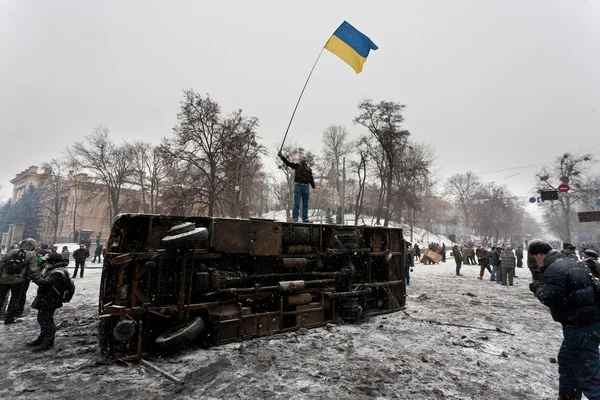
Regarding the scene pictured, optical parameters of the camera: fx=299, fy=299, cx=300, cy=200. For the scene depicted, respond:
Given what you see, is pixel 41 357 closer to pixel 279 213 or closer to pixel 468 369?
pixel 468 369

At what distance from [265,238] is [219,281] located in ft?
4.23

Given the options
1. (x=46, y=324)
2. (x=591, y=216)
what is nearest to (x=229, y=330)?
(x=46, y=324)

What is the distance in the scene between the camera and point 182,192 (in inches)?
976

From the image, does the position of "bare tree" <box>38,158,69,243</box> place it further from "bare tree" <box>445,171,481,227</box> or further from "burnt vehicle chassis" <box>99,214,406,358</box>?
"bare tree" <box>445,171,481,227</box>

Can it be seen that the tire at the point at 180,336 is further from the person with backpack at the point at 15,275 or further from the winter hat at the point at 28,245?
the winter hat at the point at 28,245

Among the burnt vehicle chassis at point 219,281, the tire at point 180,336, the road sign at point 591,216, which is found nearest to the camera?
the tire at point 180,336

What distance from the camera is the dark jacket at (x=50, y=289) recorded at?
516 centimetres

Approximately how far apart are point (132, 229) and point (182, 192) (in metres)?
20.6

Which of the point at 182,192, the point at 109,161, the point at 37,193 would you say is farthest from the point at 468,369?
the point at 37,193

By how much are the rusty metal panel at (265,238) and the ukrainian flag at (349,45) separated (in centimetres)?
609

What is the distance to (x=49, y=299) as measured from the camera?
17.0 feet

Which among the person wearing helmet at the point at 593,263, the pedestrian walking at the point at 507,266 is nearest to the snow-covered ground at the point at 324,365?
the person wearing helmet at the point at 593,263

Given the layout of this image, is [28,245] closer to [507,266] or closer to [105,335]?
[105,335]

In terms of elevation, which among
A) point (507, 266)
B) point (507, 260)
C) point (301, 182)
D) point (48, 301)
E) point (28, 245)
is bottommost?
point (48, 301)
